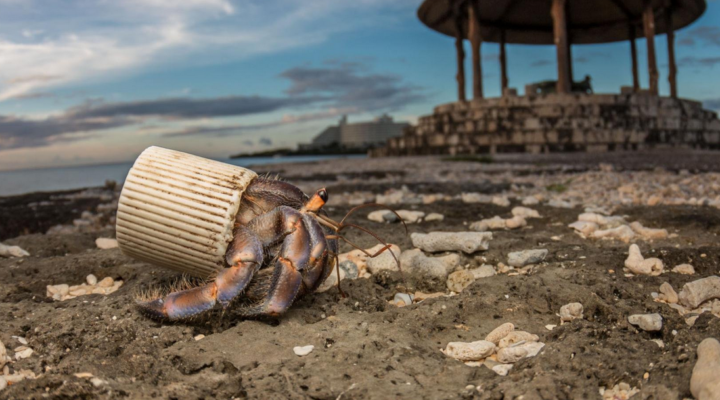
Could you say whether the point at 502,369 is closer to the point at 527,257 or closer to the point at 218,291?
the point at 218,291

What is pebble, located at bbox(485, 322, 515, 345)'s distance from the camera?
2432 millimetres

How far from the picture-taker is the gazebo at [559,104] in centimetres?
1867

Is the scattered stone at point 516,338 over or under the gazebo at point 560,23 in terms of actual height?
under

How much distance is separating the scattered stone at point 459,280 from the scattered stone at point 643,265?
965 mm

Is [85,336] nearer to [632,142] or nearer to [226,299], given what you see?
[226,299]

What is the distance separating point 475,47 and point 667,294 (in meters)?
18.4

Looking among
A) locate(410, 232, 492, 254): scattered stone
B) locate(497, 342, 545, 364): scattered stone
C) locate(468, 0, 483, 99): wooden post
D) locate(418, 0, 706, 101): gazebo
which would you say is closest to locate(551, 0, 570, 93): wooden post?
locate(418, 0, 706, 101): gazebo

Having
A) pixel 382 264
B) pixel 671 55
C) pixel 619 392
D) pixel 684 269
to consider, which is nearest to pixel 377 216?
pixel 382 264

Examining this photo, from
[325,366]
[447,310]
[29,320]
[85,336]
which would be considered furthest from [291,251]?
[29,320]

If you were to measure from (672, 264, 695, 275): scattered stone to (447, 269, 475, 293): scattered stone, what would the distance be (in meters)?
1.27

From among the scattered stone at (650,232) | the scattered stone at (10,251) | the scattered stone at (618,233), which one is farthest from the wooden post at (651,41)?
the scattered stone at (10,251)

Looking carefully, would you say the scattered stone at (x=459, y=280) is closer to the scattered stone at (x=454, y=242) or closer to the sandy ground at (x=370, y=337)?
the sandy ground at (x=370, y=337)

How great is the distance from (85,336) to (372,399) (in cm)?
145

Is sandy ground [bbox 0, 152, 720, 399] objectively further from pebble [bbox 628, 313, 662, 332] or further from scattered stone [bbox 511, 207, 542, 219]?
scattered stone [bbox 511, 207, 542, 219]
